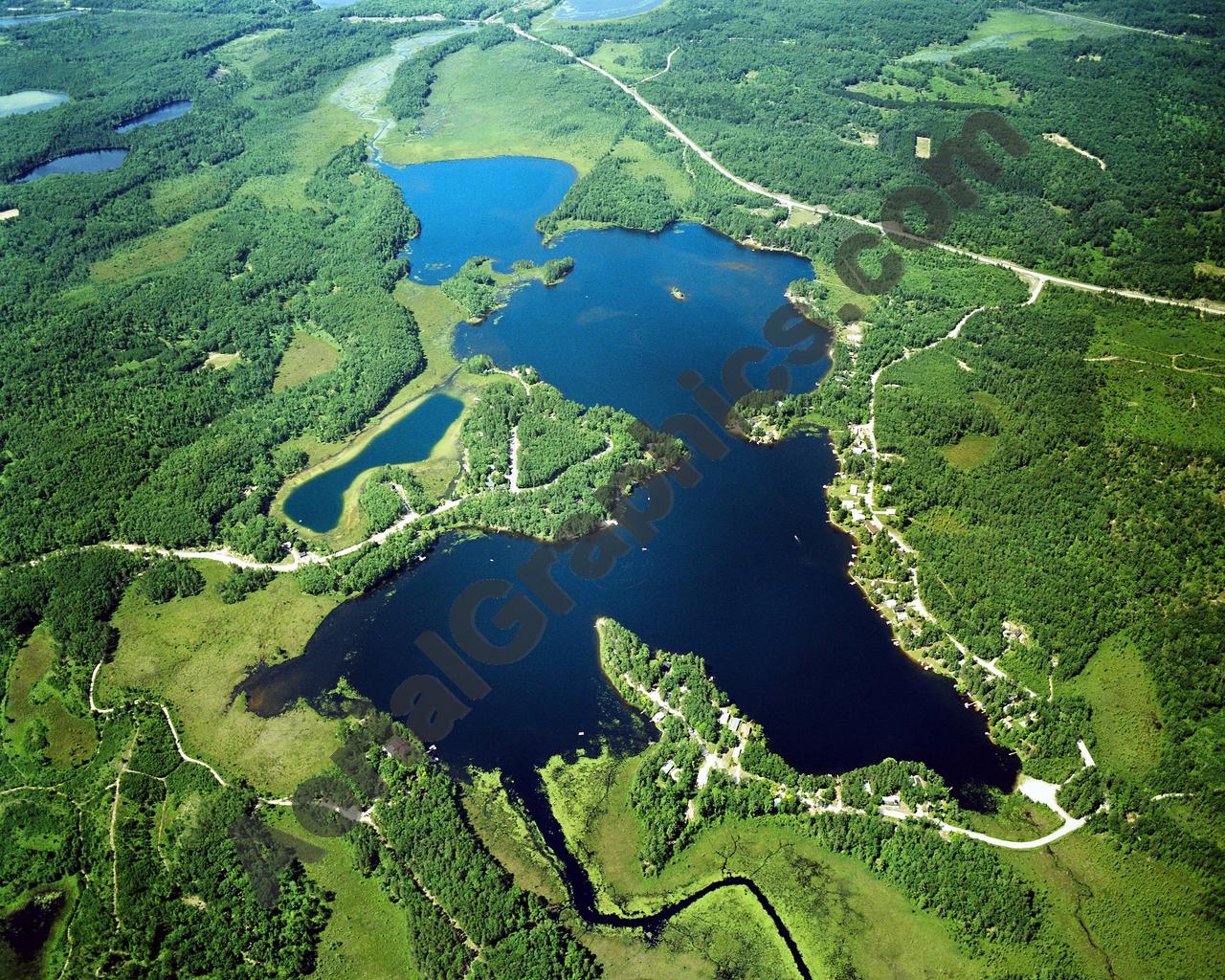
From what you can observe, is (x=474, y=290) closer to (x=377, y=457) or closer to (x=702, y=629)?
(x=377, y=457)

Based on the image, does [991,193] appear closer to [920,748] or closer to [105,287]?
[920,748]

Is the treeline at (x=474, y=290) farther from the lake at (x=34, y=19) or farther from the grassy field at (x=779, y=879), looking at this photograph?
the lake at (x=34, y=19)

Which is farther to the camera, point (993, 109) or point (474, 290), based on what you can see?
point (993, 109)

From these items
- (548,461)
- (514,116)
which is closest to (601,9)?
(514,116)

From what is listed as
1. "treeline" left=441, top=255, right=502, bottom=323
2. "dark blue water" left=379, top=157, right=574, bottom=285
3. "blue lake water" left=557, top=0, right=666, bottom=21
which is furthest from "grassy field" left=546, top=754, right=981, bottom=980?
"blue lake water" left=557, top=0, right=666, bottom=21

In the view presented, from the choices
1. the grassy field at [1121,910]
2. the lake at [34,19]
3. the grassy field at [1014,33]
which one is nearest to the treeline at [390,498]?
the grassy field at [1121,910]

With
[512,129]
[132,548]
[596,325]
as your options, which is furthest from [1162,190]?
[132,548]
